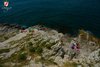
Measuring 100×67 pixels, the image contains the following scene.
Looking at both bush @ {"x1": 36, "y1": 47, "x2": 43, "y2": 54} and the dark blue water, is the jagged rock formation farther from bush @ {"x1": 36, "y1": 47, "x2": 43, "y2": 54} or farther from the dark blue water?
the dark blue water

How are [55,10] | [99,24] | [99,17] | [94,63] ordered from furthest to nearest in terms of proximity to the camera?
[55,10], [99,17], [99,24], [94,63]

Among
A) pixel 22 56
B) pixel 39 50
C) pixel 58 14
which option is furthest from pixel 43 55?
pixel 58 14

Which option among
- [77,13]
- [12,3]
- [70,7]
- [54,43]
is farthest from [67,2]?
[54,43]

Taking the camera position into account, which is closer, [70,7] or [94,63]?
[94,63]

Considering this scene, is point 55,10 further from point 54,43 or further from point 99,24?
point 54,43

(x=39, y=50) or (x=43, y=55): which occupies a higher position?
(x=39, y=50)

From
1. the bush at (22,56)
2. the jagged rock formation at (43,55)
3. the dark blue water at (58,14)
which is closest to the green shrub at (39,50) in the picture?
the jagged rock formation at (43,55)

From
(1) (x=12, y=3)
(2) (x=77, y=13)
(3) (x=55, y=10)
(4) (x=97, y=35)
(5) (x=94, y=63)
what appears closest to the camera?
(5) (x=94, y=63)

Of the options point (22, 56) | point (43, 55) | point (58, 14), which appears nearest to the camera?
point (22, 56)

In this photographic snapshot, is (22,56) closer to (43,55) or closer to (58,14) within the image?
(43,55)
